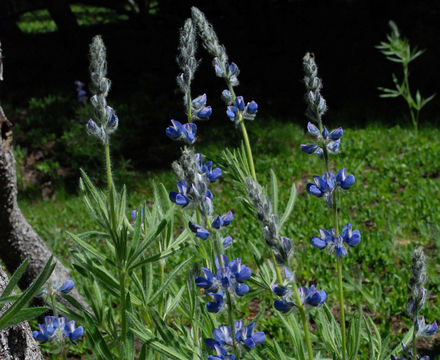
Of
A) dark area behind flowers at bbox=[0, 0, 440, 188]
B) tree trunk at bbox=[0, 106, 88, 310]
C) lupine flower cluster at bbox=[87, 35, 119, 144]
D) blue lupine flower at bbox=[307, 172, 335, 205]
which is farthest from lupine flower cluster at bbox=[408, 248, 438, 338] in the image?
dark area behind flowers at bbox=[0, 0, 440, 188]

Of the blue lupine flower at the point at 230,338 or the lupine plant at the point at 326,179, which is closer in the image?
the blue lupine flower at the point at 230,338

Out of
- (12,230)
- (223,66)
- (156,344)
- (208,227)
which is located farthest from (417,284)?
(12,230)

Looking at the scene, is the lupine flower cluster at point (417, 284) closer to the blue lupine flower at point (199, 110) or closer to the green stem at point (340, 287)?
the green stem at point (340, 287)

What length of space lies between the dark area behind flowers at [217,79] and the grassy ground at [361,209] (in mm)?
476

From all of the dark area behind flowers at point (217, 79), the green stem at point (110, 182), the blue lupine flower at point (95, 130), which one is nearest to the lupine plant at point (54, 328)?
the green stem at point (110, 182)

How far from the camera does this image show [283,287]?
1347 millimetres

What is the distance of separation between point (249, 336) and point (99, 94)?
794 millimetres

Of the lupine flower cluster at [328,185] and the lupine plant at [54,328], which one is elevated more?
the lupine flower cluster at [328,185]

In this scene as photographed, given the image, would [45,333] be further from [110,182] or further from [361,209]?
[361,209]

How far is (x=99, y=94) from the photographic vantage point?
4.98 ft

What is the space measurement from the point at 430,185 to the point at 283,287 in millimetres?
3696

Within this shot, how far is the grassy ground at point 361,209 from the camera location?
3.31 meters

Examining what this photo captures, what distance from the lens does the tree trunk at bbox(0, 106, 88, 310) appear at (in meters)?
2.63

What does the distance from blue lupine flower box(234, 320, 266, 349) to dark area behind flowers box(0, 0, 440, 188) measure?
15.5ft
